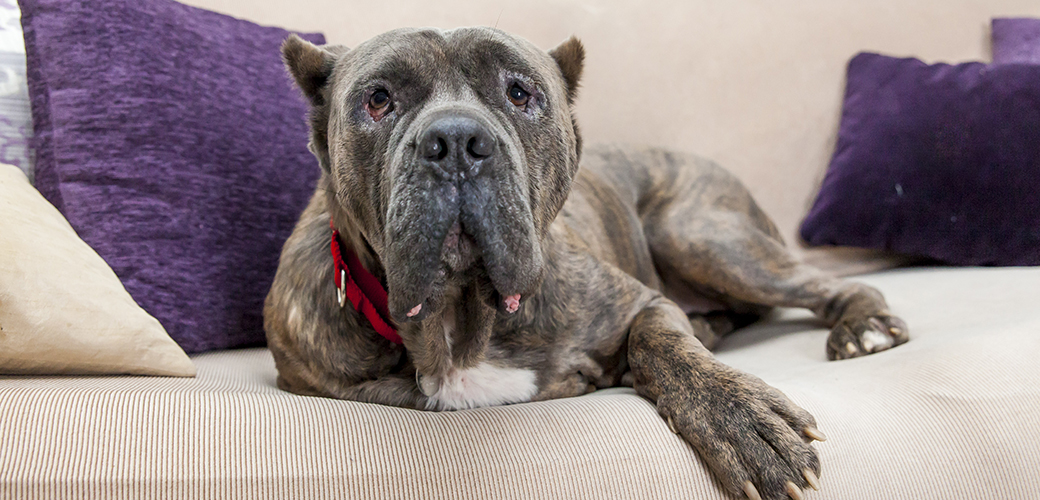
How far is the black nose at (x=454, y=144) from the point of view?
41.7 inches

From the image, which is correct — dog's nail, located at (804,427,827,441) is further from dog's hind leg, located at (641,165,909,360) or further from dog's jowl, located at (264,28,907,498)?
dog's hind leg, located at (641,165,909,360)

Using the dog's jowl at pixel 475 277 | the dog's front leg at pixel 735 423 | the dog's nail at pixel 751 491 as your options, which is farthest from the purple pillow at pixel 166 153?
the dog's nail at pixel 751 491

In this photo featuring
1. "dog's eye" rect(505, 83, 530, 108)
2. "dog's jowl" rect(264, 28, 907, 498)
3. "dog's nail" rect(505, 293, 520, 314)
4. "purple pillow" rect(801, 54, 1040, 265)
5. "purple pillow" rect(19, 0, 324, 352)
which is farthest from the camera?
"purple pillow" rect(801, 54, 1040, 265)

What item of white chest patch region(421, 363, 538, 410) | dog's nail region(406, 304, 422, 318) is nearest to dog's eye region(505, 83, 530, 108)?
dog's nail region(406, 304, 422, 318)

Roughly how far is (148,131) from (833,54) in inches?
107

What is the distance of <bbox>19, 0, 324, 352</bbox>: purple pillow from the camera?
171 cm

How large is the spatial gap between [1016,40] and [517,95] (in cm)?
283

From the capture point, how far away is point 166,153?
1.78 metres

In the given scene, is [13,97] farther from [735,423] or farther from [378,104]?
[735,423]

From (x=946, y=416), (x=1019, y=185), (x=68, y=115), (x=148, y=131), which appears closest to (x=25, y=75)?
(x=68, y=115)

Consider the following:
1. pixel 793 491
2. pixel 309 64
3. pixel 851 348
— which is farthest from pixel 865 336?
pixel 309 64

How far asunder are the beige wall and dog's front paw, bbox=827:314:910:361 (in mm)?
1011

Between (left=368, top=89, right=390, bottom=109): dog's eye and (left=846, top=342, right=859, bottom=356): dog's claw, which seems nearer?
(left=368, top=89, right=390, bottom=109): dog's eye

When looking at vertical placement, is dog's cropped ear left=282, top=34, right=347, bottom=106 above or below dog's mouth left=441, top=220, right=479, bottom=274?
above
